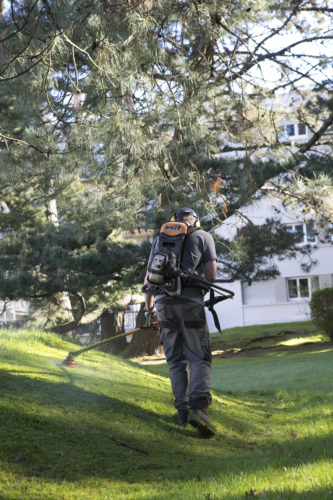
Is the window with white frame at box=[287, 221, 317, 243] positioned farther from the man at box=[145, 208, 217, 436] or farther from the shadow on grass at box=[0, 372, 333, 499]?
→ the shadow on grass at box=[0, 372, 333, 499]

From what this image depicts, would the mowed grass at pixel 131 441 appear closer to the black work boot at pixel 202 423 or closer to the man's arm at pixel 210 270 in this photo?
the black work boot at pixel 202 423

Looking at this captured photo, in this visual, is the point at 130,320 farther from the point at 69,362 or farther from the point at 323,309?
the point at 69,362

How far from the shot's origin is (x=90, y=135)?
6.46m

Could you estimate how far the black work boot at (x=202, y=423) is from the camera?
4.95 meters

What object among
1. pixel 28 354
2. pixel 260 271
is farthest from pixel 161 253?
pixel 260 271

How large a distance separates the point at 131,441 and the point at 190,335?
42.0 inches

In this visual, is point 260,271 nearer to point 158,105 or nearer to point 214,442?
point 158,105

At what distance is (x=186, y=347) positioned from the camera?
204 inches

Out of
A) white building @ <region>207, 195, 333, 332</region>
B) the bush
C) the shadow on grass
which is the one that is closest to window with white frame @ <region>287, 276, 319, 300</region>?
white building @ <region>207, 195, 333, 332</region>

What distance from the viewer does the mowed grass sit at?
3.51 meters

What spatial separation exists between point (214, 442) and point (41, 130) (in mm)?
4052

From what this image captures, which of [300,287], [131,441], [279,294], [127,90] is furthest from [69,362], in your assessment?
[300,287]

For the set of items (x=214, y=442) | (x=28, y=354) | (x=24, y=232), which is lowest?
(x=214, y=442)

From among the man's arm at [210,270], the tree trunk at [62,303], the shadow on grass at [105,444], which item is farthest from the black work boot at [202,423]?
the tree trunk at [62,303]
